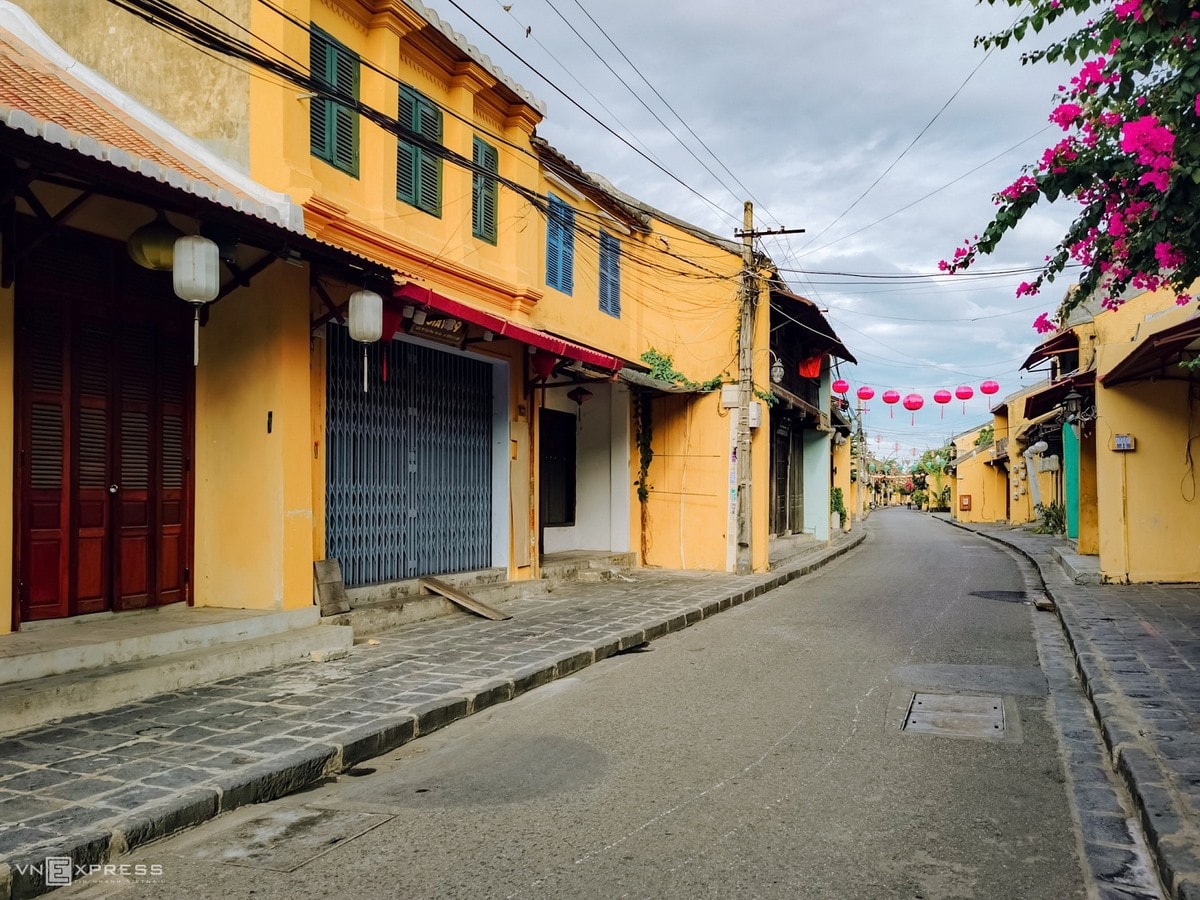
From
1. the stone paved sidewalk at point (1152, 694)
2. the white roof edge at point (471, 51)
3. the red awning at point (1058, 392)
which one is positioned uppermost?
the white roof edge at point (471, 51)

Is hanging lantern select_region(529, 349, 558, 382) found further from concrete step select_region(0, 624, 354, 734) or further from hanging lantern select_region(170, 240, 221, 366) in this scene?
hanging lantern select_region(170, 240, 221, 366)

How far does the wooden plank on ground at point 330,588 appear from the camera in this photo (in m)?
9.34

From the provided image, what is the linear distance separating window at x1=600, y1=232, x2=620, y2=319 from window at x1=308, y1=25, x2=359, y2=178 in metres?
6.36

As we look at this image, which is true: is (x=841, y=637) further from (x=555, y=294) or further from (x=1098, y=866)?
(x=555, y=294)

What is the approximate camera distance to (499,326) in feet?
33.8

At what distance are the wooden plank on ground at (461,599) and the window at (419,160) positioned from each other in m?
4.82

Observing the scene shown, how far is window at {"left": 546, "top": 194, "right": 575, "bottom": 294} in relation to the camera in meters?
14.5

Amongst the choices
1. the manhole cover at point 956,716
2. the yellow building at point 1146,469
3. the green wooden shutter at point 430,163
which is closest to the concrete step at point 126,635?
the green wooden shutter at point 430,163

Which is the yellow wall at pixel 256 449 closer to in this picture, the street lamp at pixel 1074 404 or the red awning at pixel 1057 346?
the street lamp at pixel 1074 404

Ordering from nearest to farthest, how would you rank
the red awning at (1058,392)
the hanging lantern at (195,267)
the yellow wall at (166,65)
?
the hanging lantern at (195,267)
the yellow wall at (166,65)
the red awning at (1058,392)

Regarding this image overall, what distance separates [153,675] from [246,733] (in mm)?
1430

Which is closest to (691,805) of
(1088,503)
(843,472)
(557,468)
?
(557,468)

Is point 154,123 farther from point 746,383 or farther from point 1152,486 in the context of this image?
point 1152,486

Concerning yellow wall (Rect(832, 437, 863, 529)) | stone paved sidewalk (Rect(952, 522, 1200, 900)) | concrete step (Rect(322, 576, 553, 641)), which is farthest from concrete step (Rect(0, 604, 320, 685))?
yellow wall (Rect(832, 437, 863, 529))
